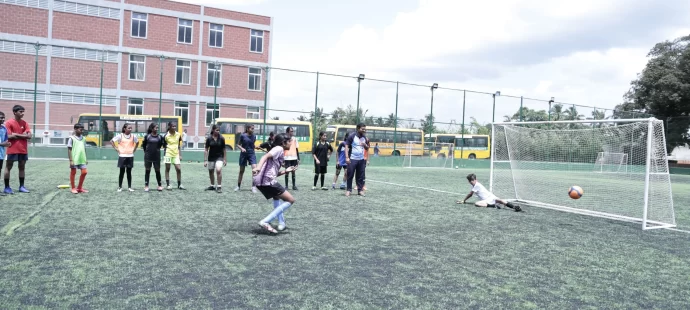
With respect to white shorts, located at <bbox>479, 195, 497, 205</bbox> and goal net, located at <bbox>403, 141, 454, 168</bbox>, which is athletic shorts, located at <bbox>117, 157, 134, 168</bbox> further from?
goal net, located at <bbox>403, 141, 454, 168</bbox>

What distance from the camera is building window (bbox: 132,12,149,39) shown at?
38031mm

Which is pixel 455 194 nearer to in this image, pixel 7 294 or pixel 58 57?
pixel 7 294

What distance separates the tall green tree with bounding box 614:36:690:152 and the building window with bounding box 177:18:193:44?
3539cm

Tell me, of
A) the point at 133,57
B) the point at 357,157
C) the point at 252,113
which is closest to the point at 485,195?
the point at 357,157

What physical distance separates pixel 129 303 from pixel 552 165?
43.8 feet

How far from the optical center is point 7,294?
13.2 feet

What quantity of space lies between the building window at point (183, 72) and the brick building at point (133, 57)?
0.30 feet

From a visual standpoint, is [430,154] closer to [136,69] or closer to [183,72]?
[183,72]

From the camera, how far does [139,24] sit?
38.2 meters

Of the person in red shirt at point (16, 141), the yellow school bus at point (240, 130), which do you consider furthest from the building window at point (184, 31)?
the person in red shirt at point (16, 141)

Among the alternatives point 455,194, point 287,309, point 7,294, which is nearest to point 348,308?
point 287,309

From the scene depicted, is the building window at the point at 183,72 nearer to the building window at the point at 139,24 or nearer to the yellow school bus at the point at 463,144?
the building window at the point at 139,24

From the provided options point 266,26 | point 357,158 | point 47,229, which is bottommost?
point 47,229

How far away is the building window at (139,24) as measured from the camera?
38031 millimetres
